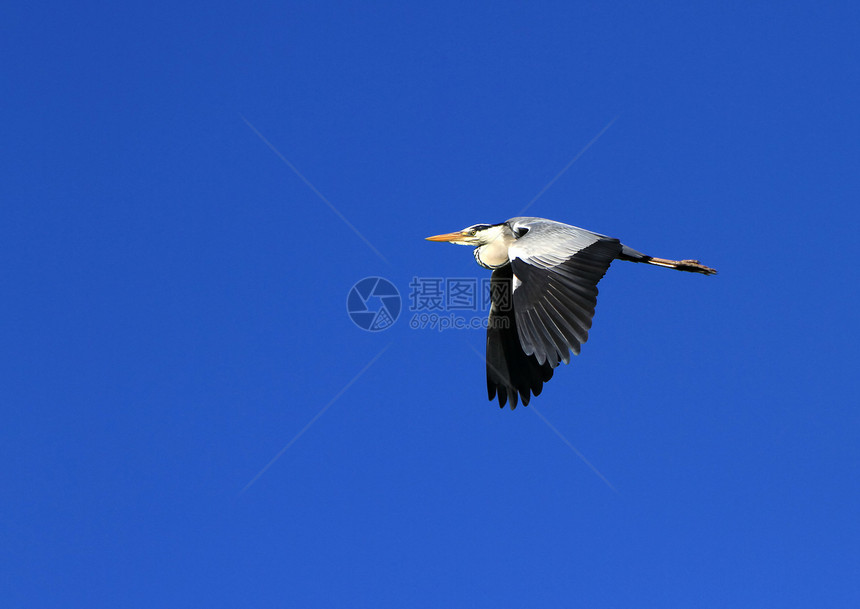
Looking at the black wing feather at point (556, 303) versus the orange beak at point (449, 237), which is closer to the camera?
the black wing feather at point (556, 303)

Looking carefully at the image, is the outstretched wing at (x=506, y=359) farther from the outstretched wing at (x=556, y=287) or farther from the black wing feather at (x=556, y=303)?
the black wing feather at (x=556, y=303)

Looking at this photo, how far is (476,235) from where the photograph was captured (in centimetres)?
1227

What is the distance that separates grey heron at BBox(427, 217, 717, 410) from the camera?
8.95 metres

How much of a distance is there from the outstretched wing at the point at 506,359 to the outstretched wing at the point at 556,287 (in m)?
1.60

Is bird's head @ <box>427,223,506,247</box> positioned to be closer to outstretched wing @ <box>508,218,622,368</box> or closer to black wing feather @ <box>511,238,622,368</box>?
outstretched wing @ <box>508,218,622,368</box>

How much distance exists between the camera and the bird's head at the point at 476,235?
1194cm

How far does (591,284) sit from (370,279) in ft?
16.9

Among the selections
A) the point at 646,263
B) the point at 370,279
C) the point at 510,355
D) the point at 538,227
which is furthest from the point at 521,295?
the point at 370,279

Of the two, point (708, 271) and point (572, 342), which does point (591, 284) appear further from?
point (708, 271)

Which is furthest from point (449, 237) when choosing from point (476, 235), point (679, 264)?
point (679, 264)

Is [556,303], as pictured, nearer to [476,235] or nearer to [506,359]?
[506,359]

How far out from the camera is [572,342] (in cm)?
888

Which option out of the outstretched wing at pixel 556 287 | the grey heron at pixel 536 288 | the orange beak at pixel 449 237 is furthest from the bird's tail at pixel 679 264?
the orange beak at pixel 449 237

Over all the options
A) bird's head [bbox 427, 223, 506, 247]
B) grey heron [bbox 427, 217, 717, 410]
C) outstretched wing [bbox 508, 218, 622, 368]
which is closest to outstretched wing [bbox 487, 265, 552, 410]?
grey heron [bbox 427, 217, 717, 410]
